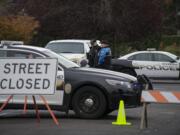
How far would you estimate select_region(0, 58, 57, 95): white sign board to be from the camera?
1298cm

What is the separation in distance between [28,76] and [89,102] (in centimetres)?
161

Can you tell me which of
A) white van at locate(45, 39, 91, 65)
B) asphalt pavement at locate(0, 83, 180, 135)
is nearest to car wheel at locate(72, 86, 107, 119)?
asphalt pavement at locate(0, 83, 180, 135)

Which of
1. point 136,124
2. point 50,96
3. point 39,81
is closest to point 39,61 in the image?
point 39,81

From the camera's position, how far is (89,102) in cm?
1409

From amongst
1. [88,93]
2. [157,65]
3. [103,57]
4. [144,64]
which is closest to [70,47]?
[144,64]

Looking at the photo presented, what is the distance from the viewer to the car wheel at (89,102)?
14070 mm

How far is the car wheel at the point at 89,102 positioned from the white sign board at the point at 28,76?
1312mm

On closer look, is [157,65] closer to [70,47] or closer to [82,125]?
[70,47]

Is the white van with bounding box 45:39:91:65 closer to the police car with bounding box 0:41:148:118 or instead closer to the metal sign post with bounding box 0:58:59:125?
the police car with bounding box 0:41:148:118

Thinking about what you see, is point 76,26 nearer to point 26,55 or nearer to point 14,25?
point 14,25

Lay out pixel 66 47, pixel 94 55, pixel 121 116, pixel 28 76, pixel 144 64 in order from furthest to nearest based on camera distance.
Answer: pixel 144 64 → pixel 66 47 → pixel 94 55 → pixel 121 116 → pixel 28 76

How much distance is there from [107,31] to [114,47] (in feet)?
10.3

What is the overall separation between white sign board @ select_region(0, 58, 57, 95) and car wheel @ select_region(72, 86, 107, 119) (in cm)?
131

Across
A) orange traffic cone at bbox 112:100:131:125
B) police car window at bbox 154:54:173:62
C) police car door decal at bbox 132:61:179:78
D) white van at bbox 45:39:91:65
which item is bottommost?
orange traffic cone at bbox 112:100:131:125
